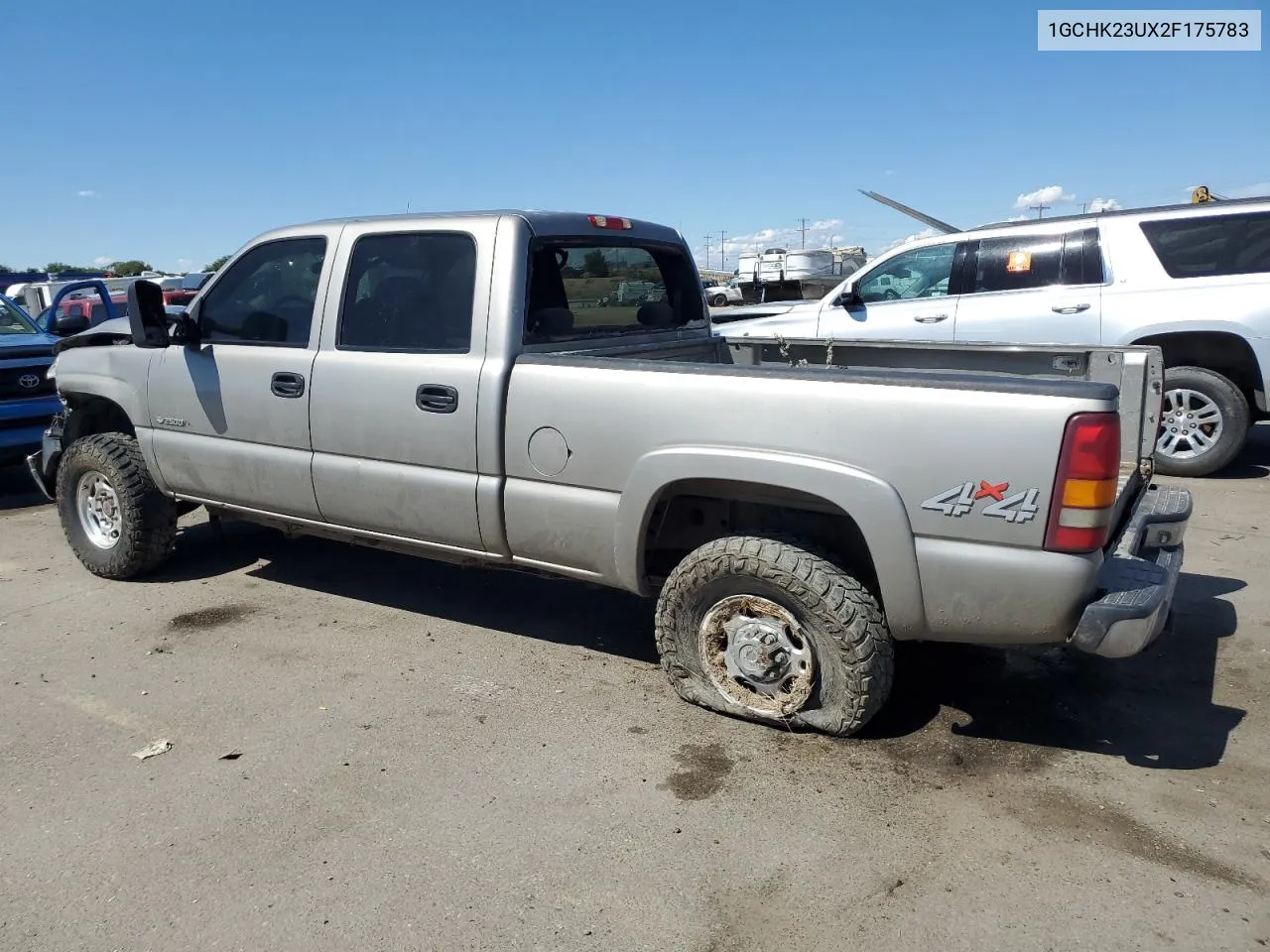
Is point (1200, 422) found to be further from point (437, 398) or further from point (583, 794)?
point (583, 794)

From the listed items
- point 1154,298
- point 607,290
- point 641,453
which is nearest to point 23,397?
point 607,290

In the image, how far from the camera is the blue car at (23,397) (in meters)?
7.76

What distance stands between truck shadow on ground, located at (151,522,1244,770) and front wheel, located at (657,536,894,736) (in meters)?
0.29

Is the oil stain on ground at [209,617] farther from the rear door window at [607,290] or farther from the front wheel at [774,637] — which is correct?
the front wheel at [774,637]

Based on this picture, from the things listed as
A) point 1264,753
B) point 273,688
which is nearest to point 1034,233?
point 1264,753

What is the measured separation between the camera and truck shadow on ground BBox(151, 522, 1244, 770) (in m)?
3.52

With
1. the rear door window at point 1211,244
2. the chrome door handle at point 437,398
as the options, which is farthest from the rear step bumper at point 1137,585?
the rear door window at point 1211,244

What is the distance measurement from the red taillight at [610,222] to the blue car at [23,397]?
5.46 meters

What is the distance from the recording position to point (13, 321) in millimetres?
8773

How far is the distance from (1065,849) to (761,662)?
1.13 meters

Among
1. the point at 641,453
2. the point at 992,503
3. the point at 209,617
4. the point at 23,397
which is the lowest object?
the point at 209,617

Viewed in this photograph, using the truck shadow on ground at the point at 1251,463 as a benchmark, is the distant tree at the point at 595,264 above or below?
above

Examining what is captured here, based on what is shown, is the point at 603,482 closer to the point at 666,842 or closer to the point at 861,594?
the point at 861,594

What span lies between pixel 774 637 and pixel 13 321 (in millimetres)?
8396
